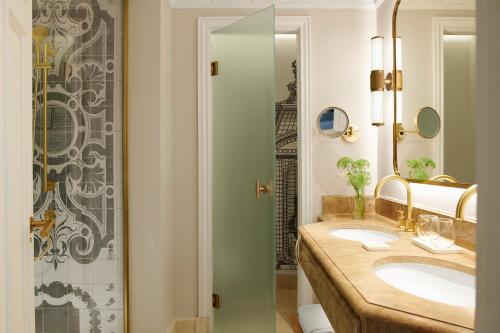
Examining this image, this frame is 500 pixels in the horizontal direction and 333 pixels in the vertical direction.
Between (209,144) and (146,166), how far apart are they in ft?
1.68

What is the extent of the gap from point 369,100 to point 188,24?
1.43 metres

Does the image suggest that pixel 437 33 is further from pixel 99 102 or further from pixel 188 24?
pixel 99 102

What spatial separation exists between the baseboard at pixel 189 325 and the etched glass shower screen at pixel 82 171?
45cm

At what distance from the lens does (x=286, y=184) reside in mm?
3219

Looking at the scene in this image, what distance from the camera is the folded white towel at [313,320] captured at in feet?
6.33

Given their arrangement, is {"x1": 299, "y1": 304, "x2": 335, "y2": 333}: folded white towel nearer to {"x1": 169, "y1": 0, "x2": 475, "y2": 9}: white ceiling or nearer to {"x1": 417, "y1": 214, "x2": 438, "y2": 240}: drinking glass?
{"x1": 417, "y1": 214, "x2": 438, "y2": 240}: drinking glass

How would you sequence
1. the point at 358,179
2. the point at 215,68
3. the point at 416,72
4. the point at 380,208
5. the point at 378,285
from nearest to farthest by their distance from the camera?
the point at 378,285, the point at 416,72, the point at 358,179, the point at 380,208, the point at 215,68

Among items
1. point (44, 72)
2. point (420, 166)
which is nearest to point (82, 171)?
point (44, 72)

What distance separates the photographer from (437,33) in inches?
59.5

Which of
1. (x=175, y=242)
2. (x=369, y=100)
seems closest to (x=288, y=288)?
(x=175, y=242)

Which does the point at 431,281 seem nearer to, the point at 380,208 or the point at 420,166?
the point at 420,166

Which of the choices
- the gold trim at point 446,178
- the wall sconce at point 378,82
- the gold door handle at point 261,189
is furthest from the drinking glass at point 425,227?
the wall sconce at point 378,82

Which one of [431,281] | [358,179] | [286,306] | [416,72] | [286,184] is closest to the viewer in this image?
[431,281]

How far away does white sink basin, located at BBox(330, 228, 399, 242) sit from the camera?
1664 mm
